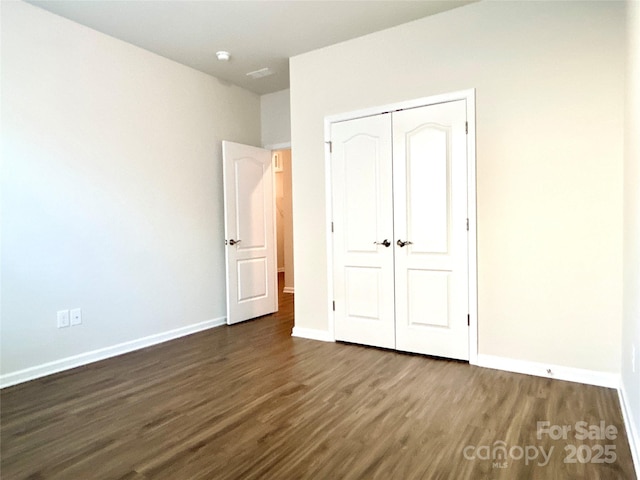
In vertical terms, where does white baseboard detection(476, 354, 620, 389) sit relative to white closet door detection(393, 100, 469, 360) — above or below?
below

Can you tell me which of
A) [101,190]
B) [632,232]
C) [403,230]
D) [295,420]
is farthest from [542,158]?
[101,190]

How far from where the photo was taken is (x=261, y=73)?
4.46 meters

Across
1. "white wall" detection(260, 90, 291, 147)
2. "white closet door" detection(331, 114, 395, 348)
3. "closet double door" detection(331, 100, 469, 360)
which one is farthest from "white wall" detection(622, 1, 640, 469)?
"white wall" detection(260, 90, 291, 147)

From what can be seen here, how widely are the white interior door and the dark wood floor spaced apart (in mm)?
1426

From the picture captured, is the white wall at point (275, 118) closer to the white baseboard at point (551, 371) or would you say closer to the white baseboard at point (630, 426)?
the white baseboard at point (551, 371)

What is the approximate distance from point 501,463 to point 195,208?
12.2ft

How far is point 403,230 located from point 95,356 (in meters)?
2.94

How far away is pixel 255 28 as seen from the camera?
3.43m

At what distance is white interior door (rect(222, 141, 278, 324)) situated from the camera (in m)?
4.63

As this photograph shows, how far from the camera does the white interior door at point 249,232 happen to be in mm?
4629

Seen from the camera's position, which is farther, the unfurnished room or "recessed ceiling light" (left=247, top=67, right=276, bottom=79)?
"recessed ceiling light" (left=247, top=67, right=276, bottom=79)

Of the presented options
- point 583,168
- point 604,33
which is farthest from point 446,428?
point 604,33

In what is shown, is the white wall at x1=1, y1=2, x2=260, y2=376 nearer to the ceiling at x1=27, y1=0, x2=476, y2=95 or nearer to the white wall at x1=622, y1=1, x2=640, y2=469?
the ceiling at x1=27, y1=0, x2=476, y2=95

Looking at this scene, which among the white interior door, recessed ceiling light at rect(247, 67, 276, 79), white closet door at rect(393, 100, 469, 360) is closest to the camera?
white closet door at rect(393, 100, 469, 360)
